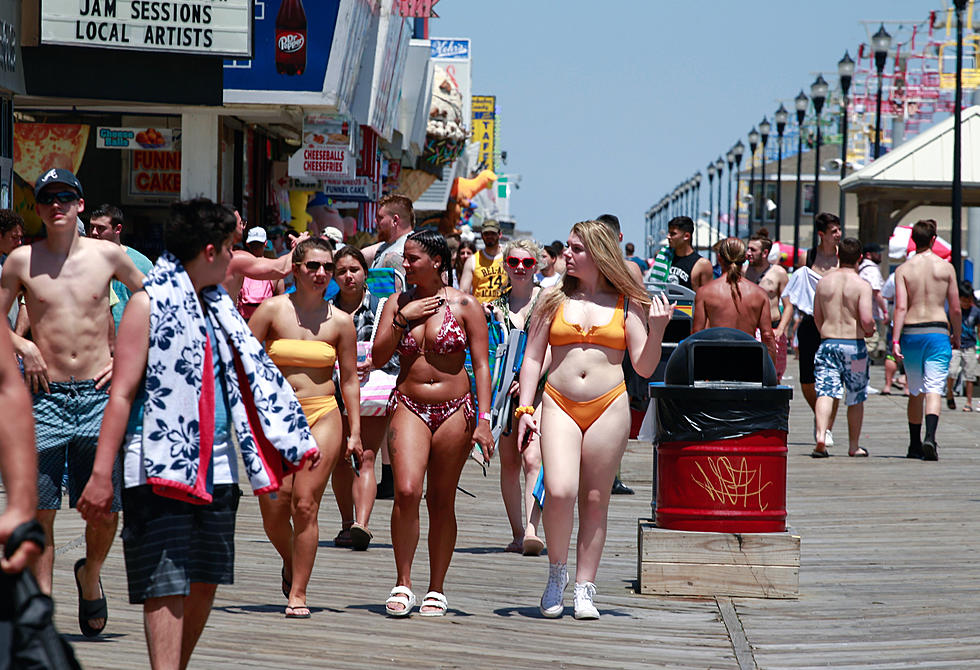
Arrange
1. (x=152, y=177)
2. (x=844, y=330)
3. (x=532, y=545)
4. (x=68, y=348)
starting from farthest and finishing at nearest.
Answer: (x=152, y=177) → (x=844, y=330) → (x=532, y=545) → (x=68, y=348)

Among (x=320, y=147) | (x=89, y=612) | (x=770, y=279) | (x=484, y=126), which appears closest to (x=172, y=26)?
(x=320, y=147)

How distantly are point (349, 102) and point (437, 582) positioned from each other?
578 inches

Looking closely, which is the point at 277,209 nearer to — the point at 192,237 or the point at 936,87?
the point at 192,237

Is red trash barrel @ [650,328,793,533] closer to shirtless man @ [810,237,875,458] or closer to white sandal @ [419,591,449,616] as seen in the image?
white sandal @ [419,591,449,616]

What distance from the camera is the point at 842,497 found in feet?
38.8

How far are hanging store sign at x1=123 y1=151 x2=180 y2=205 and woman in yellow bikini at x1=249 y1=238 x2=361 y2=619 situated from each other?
13921 millimetres

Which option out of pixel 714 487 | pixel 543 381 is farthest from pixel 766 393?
pixel 543 381

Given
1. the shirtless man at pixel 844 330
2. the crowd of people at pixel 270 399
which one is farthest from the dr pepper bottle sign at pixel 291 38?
the crowd of people at pixel 270 399

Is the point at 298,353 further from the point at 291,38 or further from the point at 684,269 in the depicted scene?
the point at 291,38

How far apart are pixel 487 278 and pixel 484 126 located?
52123 mm

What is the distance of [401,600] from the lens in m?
7.14

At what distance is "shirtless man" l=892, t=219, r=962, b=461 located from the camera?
Answer: 13.9 meters

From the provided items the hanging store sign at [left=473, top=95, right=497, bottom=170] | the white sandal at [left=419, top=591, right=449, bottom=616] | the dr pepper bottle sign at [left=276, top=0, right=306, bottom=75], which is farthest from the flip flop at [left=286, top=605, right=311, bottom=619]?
the hanging store sign at [left=473, top=95, right=497, bottom=170]

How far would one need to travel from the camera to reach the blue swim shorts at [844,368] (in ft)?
45.6
